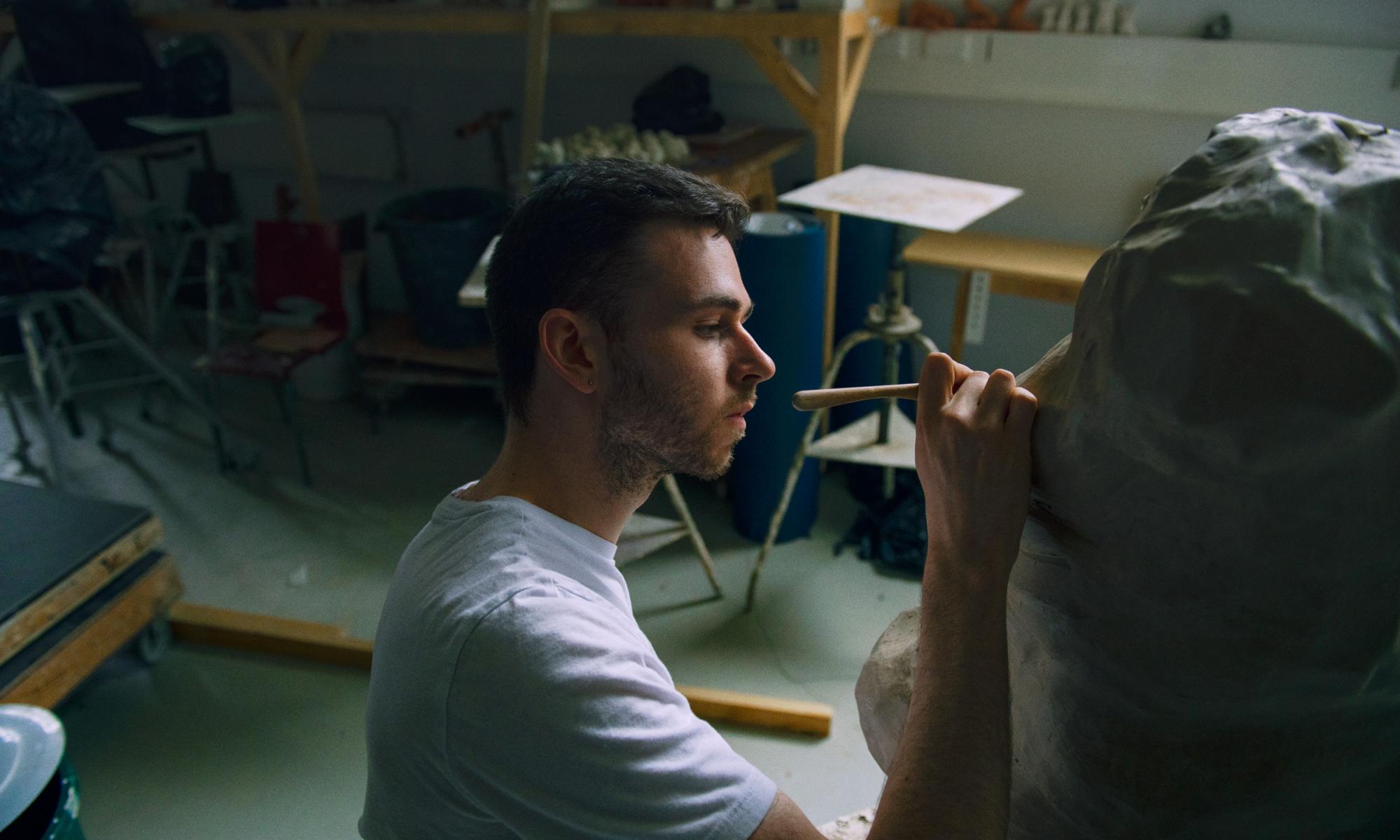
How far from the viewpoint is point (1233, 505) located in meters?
0.77

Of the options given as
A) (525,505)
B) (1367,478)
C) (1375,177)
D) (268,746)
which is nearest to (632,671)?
(525,505)

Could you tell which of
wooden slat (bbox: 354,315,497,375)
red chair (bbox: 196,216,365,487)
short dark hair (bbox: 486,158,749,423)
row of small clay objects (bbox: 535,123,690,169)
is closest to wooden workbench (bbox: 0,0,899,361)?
row of small clay objects (bbox: 535,123,690,169)

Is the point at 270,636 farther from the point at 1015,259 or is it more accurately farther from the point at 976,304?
the point at 1015,259

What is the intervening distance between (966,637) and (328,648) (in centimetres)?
231

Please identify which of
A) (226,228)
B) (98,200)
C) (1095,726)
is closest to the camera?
(1095,726)

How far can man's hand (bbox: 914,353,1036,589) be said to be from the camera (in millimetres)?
902

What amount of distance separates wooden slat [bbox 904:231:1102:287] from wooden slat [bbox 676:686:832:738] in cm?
148

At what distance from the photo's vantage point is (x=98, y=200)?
3.40 m

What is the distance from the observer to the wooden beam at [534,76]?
3254 mm

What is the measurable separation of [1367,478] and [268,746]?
254cm

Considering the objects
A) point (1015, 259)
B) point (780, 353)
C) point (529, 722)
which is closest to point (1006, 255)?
point (1015, 259)

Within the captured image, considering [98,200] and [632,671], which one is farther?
[98,200]

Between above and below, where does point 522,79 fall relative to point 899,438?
above

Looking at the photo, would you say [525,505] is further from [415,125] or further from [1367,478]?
[415,125]
